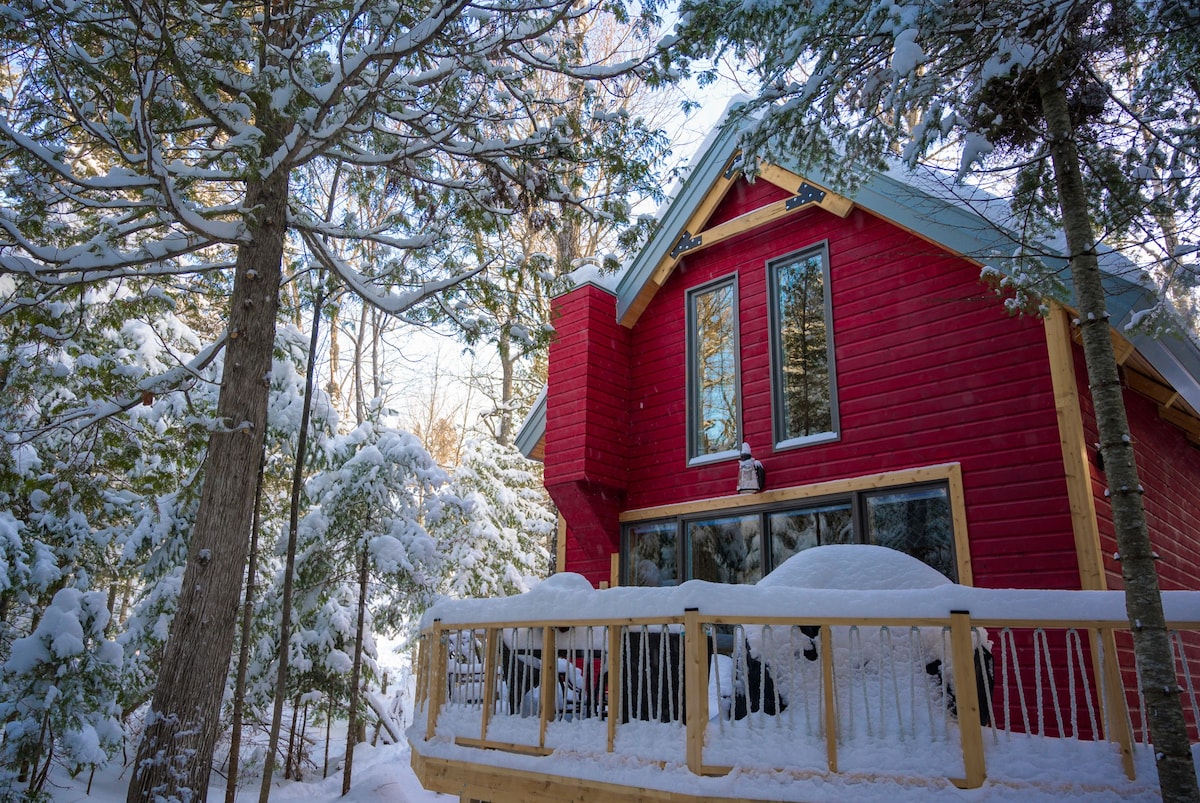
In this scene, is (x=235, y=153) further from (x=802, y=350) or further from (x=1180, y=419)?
(x=1180, y=419)

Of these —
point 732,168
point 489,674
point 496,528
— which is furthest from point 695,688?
point 496,528

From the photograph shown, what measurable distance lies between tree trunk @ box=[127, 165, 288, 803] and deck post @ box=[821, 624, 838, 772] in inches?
177

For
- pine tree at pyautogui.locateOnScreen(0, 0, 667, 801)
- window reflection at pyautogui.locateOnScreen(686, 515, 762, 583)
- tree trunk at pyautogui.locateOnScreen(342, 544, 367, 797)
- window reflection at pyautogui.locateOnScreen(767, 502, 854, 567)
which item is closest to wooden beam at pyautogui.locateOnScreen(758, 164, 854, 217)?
pine tree at pyautogui.locateOnScreen(0, 0, 667, 801)

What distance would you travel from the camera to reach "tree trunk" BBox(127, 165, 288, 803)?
17.3ft

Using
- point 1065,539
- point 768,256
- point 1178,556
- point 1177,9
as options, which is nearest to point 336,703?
point 768,256

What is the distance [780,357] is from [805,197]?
1715 mm

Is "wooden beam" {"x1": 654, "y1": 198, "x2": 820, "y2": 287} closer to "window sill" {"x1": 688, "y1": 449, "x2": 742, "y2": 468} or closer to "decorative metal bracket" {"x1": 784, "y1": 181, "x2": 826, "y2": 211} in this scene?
"decorative metal bracket" {"x1": 784, "y1": 181, "x2": 826, "y2": 211}

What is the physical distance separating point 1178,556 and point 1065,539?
2959 millimetres

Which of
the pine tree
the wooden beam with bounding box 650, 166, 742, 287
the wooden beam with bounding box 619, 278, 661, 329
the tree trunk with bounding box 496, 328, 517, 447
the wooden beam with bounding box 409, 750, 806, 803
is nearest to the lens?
the wooden beam with bounding box 409, 750, 806, 803

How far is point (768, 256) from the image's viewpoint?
8.32 m

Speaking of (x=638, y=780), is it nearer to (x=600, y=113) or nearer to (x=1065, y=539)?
(x=1065, y=539)

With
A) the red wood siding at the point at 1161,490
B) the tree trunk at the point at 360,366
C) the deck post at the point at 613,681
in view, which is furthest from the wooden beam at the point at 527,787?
the tree trunk at the point at 360,366

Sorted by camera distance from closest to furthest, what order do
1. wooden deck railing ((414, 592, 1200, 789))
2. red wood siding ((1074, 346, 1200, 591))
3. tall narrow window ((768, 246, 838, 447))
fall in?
1. wooden deck railing ((414, 592, 1200, 789))
2. red wood siding ((1074, 346, 1200, 591))
3. tall narrow window ((768, 246, 838, 447))

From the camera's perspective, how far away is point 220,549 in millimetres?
5793
